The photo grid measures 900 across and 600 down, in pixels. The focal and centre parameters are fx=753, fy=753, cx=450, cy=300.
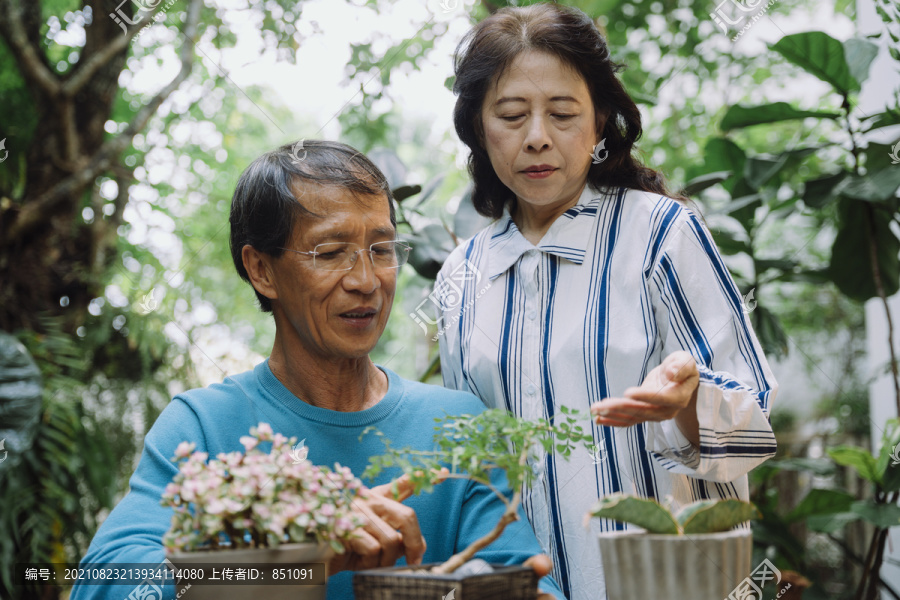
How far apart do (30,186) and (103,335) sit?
2.68 feet

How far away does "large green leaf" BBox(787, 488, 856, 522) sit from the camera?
10.4 ft

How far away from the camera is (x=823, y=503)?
10.5 feet

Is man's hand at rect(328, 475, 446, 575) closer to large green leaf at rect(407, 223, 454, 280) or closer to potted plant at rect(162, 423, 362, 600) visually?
potted plant at rect(162, 423, 362, 600)

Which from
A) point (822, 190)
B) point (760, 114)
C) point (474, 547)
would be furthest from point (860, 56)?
point (474, 547)

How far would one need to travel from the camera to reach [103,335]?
3785 millimetres

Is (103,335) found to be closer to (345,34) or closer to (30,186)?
(30,186)

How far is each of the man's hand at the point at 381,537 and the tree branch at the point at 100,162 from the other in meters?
3.02

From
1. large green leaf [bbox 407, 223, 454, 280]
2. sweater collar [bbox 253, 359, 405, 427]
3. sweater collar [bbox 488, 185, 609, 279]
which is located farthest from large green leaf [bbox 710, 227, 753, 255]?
sweater collar [bbox 253, 359, 405, 427]

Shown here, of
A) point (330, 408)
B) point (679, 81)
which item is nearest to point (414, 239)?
point (330, 408)

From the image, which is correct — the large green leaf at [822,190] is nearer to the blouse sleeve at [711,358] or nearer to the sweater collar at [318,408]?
the blouse sleeve at [711,358]

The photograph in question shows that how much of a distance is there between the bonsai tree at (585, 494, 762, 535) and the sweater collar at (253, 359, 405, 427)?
2.21 ft

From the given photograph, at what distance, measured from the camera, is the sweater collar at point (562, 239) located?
165 cm

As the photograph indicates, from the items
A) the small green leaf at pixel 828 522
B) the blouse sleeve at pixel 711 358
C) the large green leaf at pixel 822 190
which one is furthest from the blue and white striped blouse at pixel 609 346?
the small green leaf at pixel 828 522

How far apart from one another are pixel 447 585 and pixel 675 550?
273 mm
